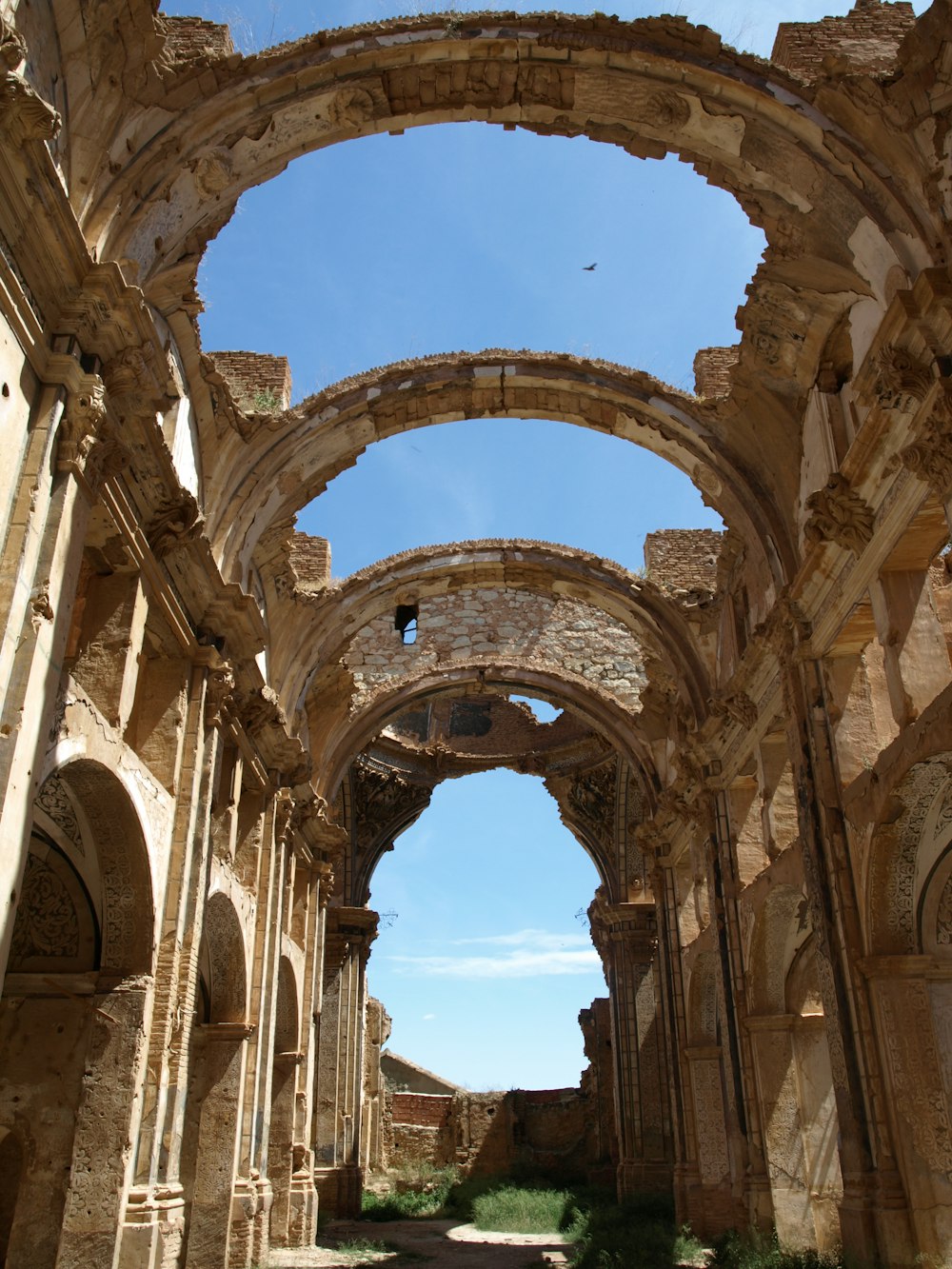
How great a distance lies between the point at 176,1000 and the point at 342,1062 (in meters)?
14.5

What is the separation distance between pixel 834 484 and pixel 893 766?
2.29 metres

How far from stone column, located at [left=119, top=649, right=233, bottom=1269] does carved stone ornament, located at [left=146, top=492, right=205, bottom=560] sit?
55.3 inches

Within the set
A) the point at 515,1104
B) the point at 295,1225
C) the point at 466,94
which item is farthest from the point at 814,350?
the point at 515,1104

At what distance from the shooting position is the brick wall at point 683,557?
672 inches

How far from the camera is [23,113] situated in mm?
5633

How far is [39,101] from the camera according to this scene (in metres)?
5.62

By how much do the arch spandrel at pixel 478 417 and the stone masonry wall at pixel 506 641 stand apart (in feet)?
25.9

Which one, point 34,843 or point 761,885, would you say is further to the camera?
point 761,885

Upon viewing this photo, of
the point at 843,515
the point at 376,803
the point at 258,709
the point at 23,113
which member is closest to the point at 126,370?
the point at 23,113

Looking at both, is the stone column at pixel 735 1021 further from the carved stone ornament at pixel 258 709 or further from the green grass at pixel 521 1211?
the green grass at pixel 521 1211

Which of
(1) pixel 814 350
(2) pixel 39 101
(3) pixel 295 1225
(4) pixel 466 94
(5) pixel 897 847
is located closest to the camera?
(2) pixel 39 101

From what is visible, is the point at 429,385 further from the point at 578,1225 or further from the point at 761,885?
the point at 578,1225

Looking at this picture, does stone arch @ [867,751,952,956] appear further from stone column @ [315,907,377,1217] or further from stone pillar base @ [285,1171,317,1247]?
stone column @ [315,907,377,1217]

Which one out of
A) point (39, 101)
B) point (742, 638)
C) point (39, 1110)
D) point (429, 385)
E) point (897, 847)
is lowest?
point (39, 1110)
